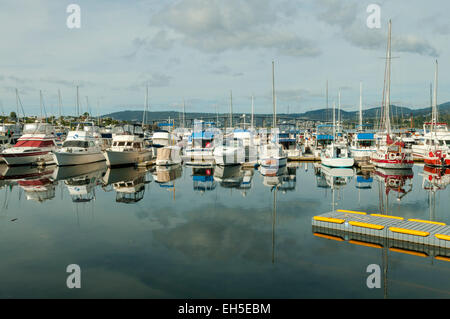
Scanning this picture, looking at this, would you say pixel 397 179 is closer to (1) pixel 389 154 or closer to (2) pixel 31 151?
(1) pixel 389 154

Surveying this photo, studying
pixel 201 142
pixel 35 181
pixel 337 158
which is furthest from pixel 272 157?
pixel 35 181

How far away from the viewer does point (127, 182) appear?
30.3 metres

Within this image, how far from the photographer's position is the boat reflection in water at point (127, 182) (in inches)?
946

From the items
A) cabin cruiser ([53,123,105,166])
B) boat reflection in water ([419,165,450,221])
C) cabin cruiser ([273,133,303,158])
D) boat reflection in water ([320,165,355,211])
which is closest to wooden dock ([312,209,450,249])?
boat reflection in water ([419,165,450,221])

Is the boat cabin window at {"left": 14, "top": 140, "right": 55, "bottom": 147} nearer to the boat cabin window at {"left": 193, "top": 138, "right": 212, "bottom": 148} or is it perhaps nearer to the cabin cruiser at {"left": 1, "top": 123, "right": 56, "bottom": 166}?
the cabin cruiser at {"left": 1, "top": 123, "right": 56, "bottom": 166}

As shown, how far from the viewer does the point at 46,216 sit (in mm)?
19172

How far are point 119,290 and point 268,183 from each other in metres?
20.2

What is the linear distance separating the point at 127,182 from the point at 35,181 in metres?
8.45

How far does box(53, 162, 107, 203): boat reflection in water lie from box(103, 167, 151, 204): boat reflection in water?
3.39 ft

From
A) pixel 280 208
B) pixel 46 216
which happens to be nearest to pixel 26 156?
pixel 46 216

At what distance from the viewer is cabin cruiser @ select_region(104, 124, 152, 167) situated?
3975 cm

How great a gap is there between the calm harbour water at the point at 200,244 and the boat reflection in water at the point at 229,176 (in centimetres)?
121
